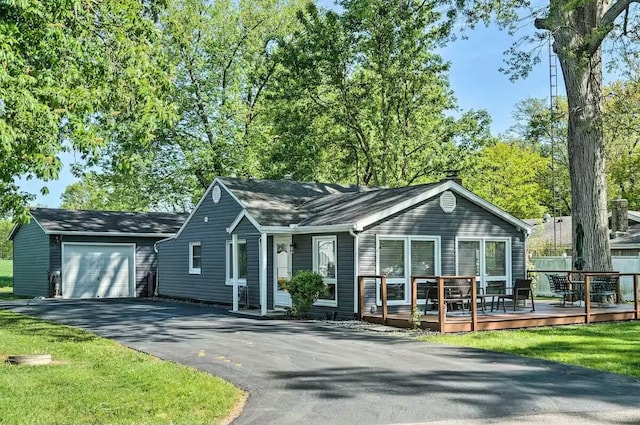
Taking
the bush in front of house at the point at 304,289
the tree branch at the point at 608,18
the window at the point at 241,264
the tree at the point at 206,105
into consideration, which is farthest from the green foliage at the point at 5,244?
the tree branch at the point at 608,18

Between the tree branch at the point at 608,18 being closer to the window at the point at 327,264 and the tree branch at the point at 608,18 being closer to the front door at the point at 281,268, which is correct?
the window at the point at 327,264

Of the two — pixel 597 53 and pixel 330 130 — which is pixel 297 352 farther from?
pixel 330 130

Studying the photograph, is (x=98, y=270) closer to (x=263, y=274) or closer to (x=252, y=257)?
(x=252, y=257)

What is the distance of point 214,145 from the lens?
113 feet

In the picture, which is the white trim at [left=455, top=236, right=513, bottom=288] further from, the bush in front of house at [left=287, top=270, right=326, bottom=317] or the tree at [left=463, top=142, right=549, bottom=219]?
the tree at [left=463, top=142, right=549, bottom=219]

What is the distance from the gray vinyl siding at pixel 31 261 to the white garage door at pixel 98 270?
2.80 feet

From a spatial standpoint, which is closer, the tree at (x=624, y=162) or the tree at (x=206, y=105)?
the tree at (x=206, y=105)

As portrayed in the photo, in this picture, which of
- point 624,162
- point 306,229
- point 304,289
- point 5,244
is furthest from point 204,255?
point 5,244

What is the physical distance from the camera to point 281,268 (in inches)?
806

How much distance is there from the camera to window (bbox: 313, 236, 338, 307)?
17605 mm

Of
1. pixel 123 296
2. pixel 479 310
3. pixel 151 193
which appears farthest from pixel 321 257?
pixel 151 193

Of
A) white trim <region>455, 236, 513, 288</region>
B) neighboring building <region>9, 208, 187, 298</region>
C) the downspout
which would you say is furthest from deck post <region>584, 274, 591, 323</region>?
neighboring building <region>9, 208, 187, 298</region>

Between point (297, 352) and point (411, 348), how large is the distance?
6.85ft

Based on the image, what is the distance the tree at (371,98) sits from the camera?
30.1 meters
